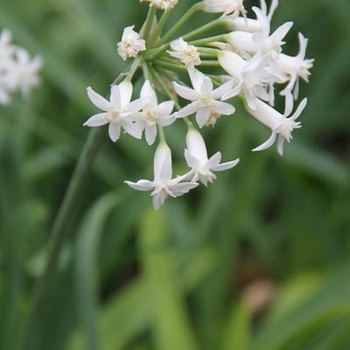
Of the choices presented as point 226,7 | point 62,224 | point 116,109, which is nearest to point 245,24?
point 226,7

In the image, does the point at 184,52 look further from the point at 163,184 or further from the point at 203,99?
the point at 163,184

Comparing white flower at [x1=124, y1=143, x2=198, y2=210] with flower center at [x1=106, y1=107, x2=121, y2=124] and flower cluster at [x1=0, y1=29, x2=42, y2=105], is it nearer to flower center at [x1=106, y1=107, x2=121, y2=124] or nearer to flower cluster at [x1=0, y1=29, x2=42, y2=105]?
flower center at [x1=106, y1=107, x2=121, y2=124]

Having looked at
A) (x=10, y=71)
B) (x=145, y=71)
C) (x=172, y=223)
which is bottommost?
(x=145, y=71)

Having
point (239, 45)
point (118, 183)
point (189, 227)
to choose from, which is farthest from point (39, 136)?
point (239, 45)

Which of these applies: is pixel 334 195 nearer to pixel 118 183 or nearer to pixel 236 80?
pixel 118 183

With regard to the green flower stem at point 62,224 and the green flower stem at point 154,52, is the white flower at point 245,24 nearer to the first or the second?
the green flower stem at point 154,52

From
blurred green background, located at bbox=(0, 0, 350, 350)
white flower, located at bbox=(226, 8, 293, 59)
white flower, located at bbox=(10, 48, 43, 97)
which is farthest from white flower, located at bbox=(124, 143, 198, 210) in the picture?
white flower, located at bbox=(10, 48, 43, 97)

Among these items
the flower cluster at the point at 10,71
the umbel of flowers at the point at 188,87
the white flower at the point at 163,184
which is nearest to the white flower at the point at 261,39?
the umbel of flowers at the point at 188,87
